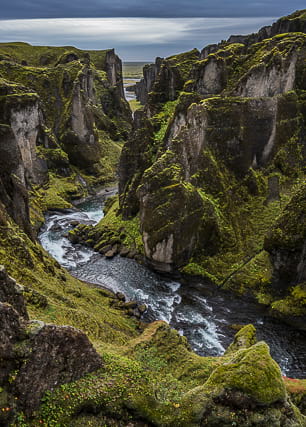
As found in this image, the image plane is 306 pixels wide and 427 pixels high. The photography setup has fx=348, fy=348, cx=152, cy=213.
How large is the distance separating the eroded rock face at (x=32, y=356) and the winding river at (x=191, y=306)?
19252 millimetres

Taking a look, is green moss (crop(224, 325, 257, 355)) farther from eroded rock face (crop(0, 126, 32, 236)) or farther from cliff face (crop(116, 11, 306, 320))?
eroded rock face (crop(0, 126, 32, 236))

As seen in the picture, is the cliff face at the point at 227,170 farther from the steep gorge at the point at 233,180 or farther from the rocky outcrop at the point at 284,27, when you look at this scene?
the rocky outcrop at the point at 284,27

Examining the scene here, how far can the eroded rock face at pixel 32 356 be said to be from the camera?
1170 cm

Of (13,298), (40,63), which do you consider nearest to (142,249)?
(13,298)

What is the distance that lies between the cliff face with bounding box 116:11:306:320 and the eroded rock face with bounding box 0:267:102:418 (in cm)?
2718

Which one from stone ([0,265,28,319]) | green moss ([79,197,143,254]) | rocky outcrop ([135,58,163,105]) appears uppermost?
rocky outcrop ([135,58,163,105])

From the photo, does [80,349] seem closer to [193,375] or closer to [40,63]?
[193,375]

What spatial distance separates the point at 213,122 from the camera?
150 ft

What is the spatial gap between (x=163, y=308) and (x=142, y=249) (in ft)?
36.7

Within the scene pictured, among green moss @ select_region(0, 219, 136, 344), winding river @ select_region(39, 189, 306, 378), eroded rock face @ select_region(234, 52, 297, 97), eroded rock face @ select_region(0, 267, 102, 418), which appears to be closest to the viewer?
eroded rock face @ select_region(0, 267, 102, 418)

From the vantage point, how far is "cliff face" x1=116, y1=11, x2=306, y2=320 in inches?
1626

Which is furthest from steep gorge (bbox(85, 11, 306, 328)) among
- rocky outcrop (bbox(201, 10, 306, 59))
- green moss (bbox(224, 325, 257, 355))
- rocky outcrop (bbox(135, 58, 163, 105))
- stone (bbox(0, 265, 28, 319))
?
rocky outcrop (bbox(135, 58, 163, 105))

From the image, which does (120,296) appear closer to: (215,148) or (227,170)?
(227,170)

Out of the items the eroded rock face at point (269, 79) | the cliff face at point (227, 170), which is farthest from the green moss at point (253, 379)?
the eroded rock face at point (269, 79)
